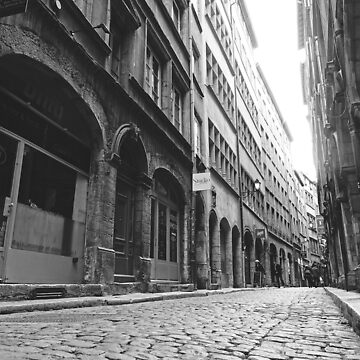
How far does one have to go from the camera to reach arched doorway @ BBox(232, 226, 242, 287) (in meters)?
20.8

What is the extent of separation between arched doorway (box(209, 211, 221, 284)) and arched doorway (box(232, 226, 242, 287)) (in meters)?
3.76

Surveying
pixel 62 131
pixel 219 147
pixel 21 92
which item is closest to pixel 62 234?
pixel 62 131

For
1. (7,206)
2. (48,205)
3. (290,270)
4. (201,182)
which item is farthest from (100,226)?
(290,270)

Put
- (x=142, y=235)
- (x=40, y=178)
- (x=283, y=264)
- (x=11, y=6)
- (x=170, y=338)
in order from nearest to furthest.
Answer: (x=170, y=338)
(x=11, y=6)
(x=40, y=178)
(x=142, y=235)
(x=283, y=264)

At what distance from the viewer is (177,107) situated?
1555 centimetres

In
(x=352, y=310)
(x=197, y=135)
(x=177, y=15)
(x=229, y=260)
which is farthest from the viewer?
(x=229, y=260)

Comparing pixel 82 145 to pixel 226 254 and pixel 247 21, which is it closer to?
pixel 226 254

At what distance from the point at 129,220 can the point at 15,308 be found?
575cm

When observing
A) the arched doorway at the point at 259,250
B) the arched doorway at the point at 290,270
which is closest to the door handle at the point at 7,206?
the arched doorway at the point at 259,250

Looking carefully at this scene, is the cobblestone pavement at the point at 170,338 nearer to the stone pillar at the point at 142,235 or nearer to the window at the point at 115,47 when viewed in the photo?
the stone pillar at the point at 142,235

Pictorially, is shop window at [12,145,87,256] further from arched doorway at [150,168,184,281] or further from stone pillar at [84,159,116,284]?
arched doorway at [150,168,184,281]

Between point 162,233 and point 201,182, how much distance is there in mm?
2305

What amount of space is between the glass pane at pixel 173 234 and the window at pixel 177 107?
342 cm

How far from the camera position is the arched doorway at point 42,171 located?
6.57m
